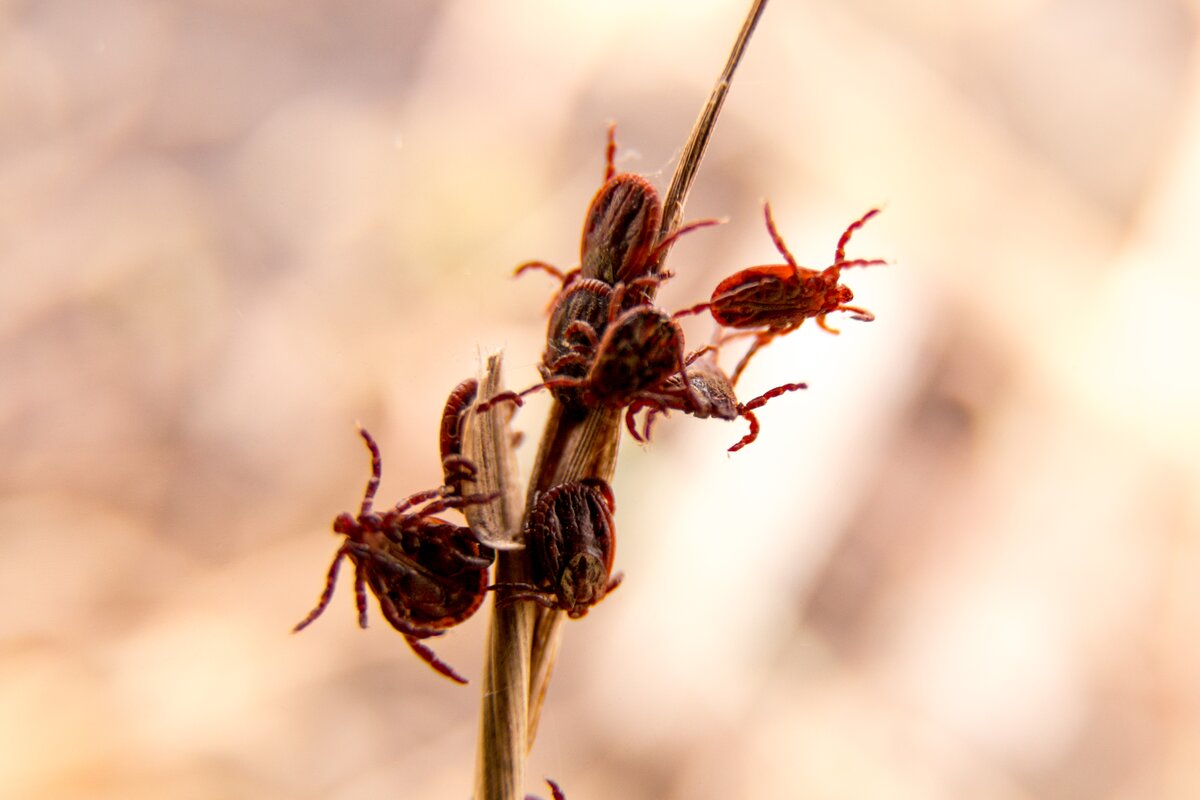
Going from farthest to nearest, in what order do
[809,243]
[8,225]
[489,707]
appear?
[809,243] → [8,225] → [489,707]

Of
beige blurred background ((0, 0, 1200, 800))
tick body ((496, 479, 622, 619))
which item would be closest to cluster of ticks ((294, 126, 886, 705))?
tick body ((496, 479, 622, 619))

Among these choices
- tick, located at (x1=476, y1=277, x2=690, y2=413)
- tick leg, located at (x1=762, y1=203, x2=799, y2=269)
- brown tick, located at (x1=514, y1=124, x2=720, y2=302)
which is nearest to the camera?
tick, located at (x1=476, y1=277, x2=690, y2=413)

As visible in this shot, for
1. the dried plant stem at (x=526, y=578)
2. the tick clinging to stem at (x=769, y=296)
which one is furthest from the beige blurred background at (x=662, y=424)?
the dried plant stem at (x=526, y=578)

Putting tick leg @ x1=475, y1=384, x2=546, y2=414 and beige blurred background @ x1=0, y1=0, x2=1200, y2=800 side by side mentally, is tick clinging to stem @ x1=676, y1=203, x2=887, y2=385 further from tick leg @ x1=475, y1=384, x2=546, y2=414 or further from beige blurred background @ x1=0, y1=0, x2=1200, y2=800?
beige blurred background @ x1=0, y1=0, x2=1200, y2=800

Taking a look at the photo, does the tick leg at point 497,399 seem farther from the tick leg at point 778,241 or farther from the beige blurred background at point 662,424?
the beige blurred background at point 662,424

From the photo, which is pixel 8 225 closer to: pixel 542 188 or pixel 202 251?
pixel 202 251

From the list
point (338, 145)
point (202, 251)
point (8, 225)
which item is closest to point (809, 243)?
point (338, 145)
